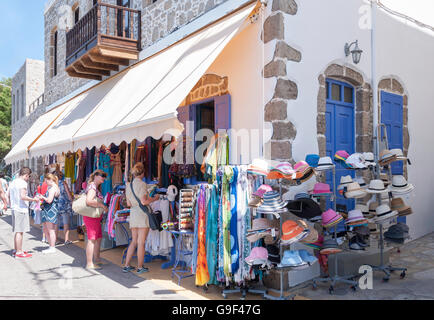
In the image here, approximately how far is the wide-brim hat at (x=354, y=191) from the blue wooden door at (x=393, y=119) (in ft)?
7.64

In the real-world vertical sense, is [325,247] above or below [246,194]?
Result: below

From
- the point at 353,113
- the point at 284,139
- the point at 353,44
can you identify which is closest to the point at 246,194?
the point at 284,139

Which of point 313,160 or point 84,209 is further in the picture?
point 84,209

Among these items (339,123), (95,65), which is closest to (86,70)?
(95,65)

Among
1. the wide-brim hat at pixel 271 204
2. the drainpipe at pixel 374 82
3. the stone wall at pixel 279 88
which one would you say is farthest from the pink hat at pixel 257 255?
the drainpipe at pixel 374 82

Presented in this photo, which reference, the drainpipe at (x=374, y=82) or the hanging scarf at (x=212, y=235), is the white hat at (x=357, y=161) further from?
the hanging scarf at (x=212, y=235)

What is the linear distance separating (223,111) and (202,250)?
7.16ft

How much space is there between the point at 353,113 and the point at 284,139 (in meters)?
2.24

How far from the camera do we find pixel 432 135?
8398mm

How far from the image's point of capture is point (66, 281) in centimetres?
562

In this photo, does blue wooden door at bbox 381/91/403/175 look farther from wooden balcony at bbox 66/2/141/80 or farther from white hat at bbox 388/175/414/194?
wooden balcony at bbox 66/2/141/80

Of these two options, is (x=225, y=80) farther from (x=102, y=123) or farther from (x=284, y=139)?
(x=102, y=123)

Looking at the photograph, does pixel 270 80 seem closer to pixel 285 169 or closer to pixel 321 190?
pixel 285 169
